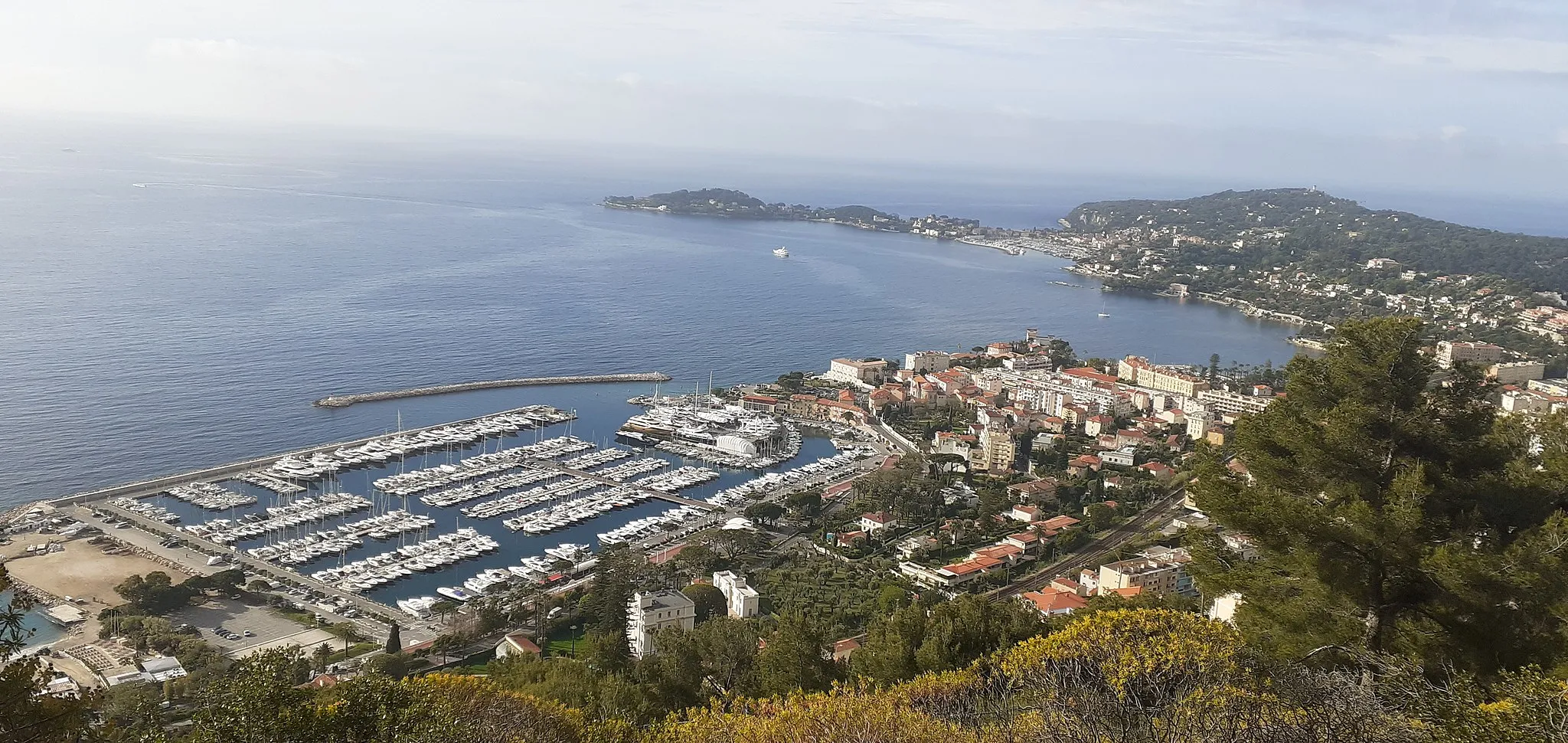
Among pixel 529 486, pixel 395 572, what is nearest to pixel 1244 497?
pixel 395 572

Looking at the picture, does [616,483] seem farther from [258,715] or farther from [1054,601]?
[258,715]

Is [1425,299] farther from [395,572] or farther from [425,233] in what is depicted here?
[425,233]

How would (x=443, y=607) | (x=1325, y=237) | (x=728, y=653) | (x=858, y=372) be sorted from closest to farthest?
(x=728, y=653)
(x=443, y=607)
(x=858, y=372)
(x=1325, y=237)

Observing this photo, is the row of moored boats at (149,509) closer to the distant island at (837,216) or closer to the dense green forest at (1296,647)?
the dense green forest at (1296,647)

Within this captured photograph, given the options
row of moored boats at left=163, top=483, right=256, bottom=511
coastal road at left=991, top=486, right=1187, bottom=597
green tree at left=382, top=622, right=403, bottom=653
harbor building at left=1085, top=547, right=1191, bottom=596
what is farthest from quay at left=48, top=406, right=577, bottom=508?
harbor building at left=1085, top=547, right=1191, bottom=596

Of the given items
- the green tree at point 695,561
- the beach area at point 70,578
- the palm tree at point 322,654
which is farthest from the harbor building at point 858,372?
the palm tree at point 322,654

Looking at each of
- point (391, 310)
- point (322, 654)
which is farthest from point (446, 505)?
point (391, 310)
